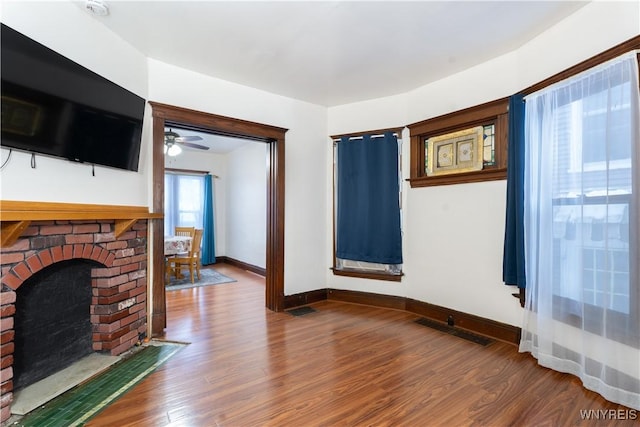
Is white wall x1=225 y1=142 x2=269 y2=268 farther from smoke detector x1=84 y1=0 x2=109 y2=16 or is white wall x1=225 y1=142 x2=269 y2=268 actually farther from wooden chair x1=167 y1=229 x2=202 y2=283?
smoke detector x1=84 y1=0 x2=109 y2=16

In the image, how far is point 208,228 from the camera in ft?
21.9

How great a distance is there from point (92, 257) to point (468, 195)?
3374 mm

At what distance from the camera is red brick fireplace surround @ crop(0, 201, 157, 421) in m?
1.66

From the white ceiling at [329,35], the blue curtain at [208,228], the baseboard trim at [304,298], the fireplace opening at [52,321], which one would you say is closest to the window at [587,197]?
the white ceiling at [329,35]

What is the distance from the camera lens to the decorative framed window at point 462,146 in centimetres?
277

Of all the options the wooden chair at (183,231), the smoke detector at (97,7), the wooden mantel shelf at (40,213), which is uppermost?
the smoke detector at (97,7)

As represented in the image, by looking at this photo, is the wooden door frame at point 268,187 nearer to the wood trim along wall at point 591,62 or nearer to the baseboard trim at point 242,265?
the baseboard trim at point 242,265

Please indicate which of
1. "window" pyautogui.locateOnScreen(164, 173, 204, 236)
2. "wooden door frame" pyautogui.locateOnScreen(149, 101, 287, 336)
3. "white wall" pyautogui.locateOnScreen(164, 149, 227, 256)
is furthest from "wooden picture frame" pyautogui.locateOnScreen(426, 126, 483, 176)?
"window" pyautogui.locateOnScreen(164, 173, 204, 236)

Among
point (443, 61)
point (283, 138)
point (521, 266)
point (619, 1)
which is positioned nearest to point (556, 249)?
point (521, 266)

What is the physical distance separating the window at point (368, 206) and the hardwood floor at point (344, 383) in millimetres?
883

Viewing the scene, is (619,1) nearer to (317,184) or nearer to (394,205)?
(394,205)

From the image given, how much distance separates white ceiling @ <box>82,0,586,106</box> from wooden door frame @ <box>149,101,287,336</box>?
0.49 m

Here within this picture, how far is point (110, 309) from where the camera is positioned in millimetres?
2377

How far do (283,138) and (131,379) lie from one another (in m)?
2.77
